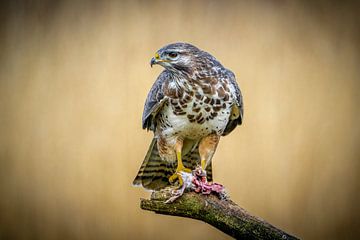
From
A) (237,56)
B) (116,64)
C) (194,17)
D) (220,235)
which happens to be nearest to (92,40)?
(116,64)

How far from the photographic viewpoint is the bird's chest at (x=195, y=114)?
230 centimetres

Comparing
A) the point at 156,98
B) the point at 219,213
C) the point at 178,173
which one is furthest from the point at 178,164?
the point at 219,213

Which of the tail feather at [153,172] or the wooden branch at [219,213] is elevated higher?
the tail feather at [153,172]

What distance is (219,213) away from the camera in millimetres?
2055

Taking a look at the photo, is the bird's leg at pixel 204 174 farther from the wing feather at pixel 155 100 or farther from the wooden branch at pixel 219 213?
the wing feather at pixel 155 100

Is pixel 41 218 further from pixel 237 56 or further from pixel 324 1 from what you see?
pixel 324 1

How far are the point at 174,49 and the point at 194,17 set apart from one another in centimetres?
103

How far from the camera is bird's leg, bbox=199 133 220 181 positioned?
8.03ft

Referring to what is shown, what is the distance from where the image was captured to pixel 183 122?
2.35 m

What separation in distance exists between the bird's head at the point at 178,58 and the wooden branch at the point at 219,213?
→ 56 cm

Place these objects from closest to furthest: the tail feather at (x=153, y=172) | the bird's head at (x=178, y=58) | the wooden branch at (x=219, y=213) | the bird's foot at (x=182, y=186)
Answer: the wooden branch at (x=219, y=213)
the bird's foot at (x=182, y=186)
the bird's head at (x=178, y=58)
the tail feather at (x=153, y=172)

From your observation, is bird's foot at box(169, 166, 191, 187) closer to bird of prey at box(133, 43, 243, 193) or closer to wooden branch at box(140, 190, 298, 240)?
bird of prey at box(133, 43, 243, 193)

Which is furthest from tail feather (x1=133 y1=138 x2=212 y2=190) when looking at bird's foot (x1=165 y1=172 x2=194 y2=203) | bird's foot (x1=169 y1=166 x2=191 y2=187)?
bird's foot (x1=165 y1=172 x2=194 y2=203)

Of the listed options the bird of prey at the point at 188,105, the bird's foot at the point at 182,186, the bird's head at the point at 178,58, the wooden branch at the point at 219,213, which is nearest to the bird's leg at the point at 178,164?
the bird of prey at the point at 188,105
